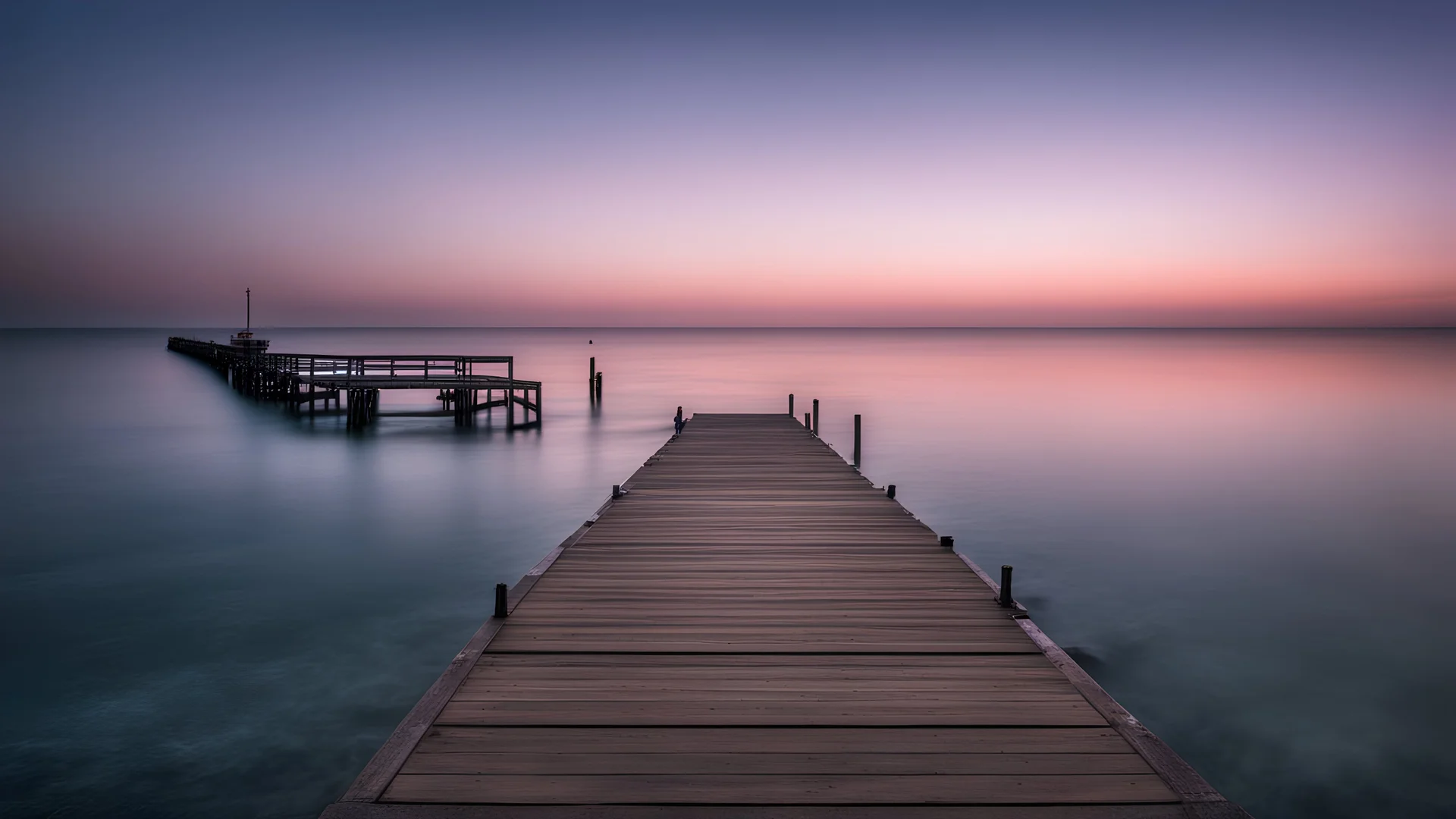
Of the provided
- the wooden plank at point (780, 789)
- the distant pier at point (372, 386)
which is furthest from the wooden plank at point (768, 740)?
the distant pier at point (372, 386)

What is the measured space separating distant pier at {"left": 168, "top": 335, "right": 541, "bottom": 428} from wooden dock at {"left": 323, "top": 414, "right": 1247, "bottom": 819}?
21.3 meters

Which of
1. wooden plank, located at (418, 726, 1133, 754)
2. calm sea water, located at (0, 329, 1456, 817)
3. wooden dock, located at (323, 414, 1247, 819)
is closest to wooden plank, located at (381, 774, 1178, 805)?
wooden dock, located at (323, 414, 1247, 819)

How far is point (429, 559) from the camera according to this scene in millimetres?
12844

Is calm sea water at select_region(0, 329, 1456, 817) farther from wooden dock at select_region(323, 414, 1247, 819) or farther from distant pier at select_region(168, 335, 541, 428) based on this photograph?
wooden dock at select_region(323, 414, 1247, 819)

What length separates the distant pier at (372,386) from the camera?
90.2 ft

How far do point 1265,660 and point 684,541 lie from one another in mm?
6947

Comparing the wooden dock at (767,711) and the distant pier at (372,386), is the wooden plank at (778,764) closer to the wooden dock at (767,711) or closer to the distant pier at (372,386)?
the wooden dock at (767,711)

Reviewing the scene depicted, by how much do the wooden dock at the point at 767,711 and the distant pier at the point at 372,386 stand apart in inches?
839

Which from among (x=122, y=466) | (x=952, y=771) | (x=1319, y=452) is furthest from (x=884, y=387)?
(x=952, y=771)

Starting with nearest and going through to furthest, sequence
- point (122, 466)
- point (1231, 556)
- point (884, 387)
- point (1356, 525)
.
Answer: point (1231, 556) < point (1356, 525) < point (122, 466) < point (884, 387)

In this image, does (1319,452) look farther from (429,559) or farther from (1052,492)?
(429,559)

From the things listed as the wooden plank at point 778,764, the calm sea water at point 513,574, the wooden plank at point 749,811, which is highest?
the wooden plank at point 778,764

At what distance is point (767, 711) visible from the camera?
4895mm

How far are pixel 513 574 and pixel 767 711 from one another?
8191 mm
